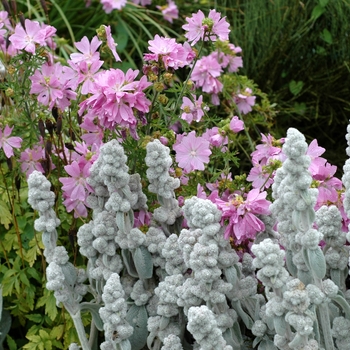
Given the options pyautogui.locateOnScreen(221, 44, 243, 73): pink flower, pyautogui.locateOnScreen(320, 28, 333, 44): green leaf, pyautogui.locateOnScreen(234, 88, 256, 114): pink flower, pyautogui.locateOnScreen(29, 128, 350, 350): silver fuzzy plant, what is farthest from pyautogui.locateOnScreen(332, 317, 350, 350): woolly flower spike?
pyautogui.locateOnScreen(320, 28, 333, 44): green leaf

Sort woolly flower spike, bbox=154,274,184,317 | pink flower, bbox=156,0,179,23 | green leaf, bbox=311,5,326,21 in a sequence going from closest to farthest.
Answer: woolly flower spike, bbox=154,274,184,317 < green leaf, bbox=311,5,326,21 < pink flower, bbox=156,0,179,23

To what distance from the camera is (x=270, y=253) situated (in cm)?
124

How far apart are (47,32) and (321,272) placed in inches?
36.7

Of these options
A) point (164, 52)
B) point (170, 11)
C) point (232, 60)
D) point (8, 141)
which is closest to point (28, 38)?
point (8, 141)

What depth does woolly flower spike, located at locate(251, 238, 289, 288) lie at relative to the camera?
124 centimetres

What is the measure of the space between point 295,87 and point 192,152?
64.8 inches

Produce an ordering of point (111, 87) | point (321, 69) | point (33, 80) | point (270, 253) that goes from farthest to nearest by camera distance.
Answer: point (321, 69) → point (33, 80) → point (111, 87) → point (270, 253)

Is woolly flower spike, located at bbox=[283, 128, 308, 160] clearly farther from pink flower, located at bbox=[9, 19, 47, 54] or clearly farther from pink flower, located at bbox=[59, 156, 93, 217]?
pink flower, located at bbox=[9, 19, 47, 54]

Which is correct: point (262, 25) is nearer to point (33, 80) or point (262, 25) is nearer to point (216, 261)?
point (33, 80)

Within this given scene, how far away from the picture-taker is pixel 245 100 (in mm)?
2627

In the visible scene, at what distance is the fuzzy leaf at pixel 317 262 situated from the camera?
1308 mm

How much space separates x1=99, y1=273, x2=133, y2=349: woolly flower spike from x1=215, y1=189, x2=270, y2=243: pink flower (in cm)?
24

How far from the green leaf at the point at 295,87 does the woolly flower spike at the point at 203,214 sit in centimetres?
194

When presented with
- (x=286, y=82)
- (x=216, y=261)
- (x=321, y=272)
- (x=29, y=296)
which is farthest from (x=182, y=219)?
(x=286, y=82)
